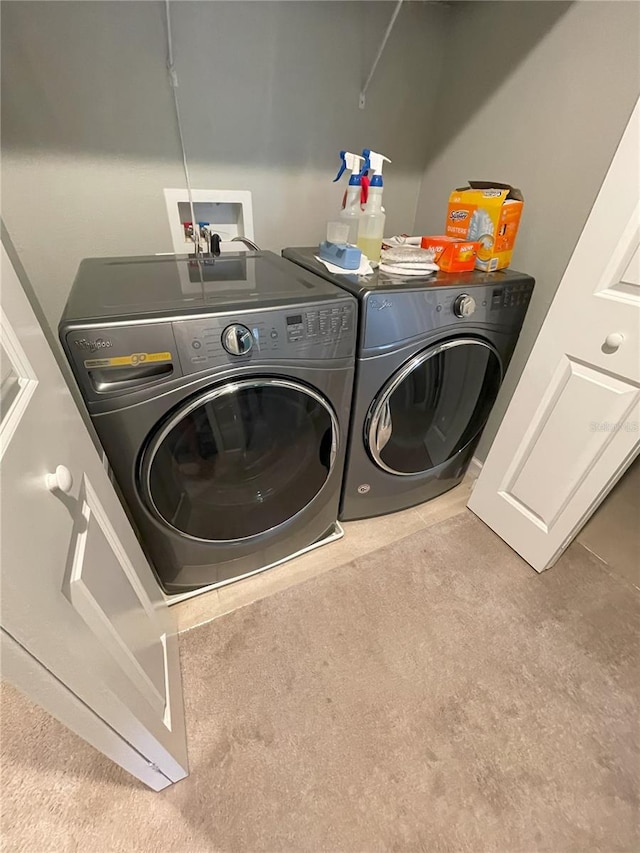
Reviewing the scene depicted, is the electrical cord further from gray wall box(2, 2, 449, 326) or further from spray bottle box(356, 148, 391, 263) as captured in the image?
spray bottle box(356, 148, 391, 263)

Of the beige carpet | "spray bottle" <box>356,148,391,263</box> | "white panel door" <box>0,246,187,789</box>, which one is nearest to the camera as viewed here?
"white panel door" <box>0,246,187,789</box>

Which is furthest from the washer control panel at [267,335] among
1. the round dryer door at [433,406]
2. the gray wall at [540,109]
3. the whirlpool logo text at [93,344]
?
the gray wall at [540,109]

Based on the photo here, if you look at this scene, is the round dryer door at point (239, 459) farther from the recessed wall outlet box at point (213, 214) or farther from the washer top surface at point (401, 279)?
the recessed wall outlet box at point (213, 214)

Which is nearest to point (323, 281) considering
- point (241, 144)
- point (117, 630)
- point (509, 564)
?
point (241, 144)

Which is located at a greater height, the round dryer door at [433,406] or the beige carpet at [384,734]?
the round dryer door at [433,406]

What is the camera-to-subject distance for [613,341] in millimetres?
994

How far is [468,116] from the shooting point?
1.38m

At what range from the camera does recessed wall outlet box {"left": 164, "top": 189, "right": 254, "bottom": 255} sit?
1.26m

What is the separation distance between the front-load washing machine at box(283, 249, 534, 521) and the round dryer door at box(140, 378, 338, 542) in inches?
6.4

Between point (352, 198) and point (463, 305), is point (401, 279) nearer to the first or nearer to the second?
point (463, 305)

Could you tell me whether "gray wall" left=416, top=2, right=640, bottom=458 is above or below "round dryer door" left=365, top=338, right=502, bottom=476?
above

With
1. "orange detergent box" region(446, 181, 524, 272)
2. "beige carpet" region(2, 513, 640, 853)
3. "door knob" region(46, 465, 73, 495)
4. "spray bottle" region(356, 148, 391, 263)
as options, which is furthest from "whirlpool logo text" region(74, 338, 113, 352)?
"orange detergent box" region(446, 181, 524, 272)

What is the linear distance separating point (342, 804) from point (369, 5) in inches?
87.1

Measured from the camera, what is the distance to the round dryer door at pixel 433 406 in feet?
3.76
